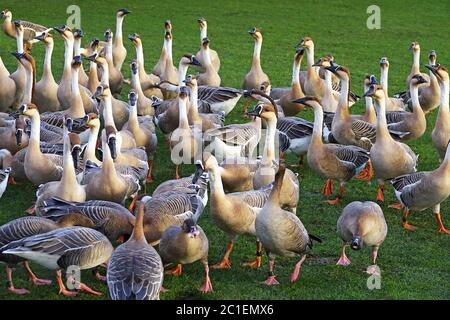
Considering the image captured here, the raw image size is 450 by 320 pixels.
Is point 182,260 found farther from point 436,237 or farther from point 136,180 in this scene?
point 436,237

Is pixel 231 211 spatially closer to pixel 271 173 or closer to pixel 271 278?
pixel 271 278

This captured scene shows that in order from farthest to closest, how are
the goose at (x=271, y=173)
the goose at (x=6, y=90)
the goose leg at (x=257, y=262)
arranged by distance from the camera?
the goose at (x=6, y=90) < the goose at (x=271, y=173) < the goose leg at (x=257, y=262)

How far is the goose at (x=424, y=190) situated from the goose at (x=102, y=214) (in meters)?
3.40

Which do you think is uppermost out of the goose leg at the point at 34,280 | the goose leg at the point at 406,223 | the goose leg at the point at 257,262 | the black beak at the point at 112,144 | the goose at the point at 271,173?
the black beak at the point at 112,144

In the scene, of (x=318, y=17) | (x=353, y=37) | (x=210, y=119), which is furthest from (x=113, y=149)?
(x=318, y=17)

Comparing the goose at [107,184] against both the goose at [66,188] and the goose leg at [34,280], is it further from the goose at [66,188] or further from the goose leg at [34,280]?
the goose leg at [34,280]

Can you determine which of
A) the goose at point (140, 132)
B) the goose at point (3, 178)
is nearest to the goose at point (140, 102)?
the goose at point (140, 132)

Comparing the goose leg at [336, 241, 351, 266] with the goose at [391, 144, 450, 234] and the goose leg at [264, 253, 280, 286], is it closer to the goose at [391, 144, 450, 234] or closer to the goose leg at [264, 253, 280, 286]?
the goose leg at [264, 253, 280, 286]

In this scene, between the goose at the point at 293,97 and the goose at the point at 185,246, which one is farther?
the goose at the point at 293,97

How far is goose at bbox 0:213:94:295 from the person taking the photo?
7855 millimetres

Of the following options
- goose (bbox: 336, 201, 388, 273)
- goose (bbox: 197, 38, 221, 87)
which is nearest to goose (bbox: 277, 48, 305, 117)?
goose (bbox: 197, 38, 221, 87)

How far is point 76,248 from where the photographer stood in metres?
7.66

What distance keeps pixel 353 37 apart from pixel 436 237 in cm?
1273

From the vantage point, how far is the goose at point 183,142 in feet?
37.1
